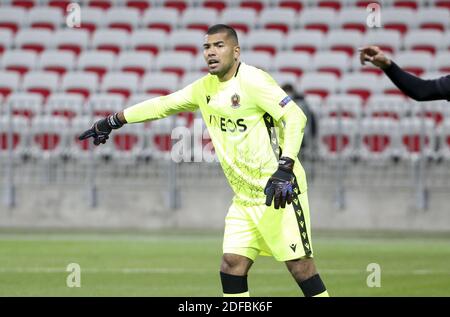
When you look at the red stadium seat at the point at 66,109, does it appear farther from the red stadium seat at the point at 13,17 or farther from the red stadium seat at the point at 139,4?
the red stadium seat at the point at 139,4

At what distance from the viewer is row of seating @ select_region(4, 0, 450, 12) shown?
2762 centimetres

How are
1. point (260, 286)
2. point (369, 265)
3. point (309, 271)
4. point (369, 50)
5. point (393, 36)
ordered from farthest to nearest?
1. point (393, 36)
2. point (369, 265)
3. point (260, 286)
4. point (309, 271)
5. point (369, 50)

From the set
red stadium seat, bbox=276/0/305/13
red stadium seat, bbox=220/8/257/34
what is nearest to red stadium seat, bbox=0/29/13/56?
red stadium seat, bbox=220/8/257/34

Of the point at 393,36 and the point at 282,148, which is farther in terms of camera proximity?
the point at 393,36

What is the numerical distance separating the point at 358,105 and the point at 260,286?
8.22 meters

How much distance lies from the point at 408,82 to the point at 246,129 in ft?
6.56

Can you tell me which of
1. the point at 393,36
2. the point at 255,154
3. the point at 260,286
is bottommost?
the point at 260,286

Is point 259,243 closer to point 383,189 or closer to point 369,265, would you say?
point 369,265

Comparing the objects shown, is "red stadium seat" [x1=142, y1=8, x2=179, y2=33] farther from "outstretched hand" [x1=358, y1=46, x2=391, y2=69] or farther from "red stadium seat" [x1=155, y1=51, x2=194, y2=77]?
"outstretched hand" [x1=358, y1=46, x2=391, y2=69]

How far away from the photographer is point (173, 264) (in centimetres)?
1587

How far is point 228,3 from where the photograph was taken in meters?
28.6

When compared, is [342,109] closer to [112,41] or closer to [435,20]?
[435,20]

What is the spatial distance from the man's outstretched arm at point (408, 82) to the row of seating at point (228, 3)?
66.9 ft
